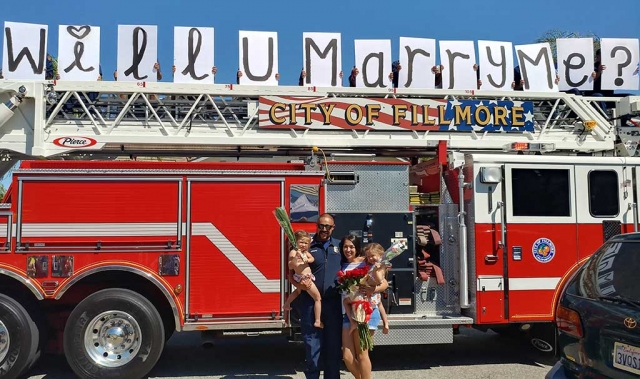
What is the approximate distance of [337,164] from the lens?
6.18 m

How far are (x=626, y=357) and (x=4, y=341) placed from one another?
5.65m

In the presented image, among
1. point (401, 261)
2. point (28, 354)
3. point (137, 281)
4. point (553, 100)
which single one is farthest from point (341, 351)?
point (553, 100)

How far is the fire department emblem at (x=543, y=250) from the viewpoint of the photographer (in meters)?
6.09

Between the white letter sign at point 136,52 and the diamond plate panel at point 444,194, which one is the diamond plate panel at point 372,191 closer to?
the diamond plate panel at point 444,194

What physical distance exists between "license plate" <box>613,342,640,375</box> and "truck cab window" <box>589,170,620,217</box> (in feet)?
11.5

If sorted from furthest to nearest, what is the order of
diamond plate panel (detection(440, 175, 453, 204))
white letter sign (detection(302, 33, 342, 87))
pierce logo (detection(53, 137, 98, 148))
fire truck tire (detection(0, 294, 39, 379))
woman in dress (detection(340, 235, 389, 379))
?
white letter sign (detection(302, 33, 342, 87)) < diamond plate panel (detection(440, 175, 453, 204)) < pierce logo (detection(53, 137, 98, 148)) < fire truck tire (detection(0, 294, 39, 379)) < woman in dress (detection(340, 235, 389, 379))

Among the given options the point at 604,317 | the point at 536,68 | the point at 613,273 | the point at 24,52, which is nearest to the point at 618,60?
the point at 536,68

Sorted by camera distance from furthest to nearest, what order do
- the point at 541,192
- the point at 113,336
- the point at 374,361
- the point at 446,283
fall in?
1. the point at 374,361
2. the point at 446,283
3. the point at 541,192
4. the point at 113,336

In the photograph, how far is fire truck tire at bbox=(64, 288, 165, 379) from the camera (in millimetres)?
5477

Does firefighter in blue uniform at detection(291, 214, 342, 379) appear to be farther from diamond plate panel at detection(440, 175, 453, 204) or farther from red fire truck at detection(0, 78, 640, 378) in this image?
diamond plate panel at detection(440, 175, 453, 204)

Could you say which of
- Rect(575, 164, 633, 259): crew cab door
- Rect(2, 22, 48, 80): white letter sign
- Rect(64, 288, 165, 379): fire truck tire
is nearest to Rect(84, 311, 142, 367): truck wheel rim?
Rect(64, 288, 165, 379): fire truck tire

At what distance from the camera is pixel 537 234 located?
6.11 m

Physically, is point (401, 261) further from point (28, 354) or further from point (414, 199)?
point (28, 354)

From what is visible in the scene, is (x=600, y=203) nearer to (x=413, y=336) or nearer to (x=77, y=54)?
(x=413, y=336)
